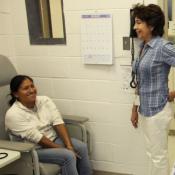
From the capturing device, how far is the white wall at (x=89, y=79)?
9.15ft

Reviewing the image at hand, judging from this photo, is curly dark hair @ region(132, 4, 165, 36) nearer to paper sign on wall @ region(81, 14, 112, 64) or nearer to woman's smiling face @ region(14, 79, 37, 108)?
paper sign on wall @ region(81, 14, 112, 64)

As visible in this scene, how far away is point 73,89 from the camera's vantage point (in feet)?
9.84

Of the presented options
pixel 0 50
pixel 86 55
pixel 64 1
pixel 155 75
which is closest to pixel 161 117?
pixel 155 75

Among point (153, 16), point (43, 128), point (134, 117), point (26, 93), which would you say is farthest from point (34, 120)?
point (153, 16)

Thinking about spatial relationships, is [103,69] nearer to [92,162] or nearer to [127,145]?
[127,145]

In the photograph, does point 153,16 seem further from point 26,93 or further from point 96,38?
point 26,93

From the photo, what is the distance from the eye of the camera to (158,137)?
241 centimetres

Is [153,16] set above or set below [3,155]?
above

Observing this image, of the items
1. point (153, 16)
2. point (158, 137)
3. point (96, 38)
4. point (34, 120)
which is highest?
point (153, 16)

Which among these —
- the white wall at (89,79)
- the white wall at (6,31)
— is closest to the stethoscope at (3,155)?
the white wall at (89,79)

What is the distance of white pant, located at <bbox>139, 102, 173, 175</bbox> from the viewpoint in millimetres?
2377

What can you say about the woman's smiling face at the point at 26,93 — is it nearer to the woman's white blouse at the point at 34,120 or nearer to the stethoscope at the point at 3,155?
the woman's white blouse at the point at 34,120

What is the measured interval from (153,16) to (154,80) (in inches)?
16.9

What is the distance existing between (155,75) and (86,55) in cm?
74
